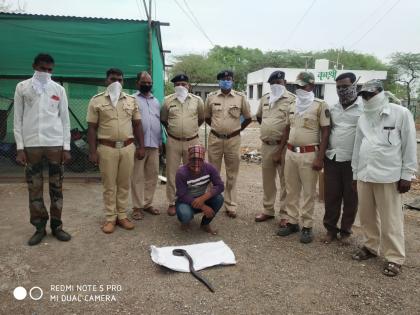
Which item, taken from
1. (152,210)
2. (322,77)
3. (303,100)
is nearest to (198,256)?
(152,210)

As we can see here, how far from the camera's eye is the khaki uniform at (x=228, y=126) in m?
4.91

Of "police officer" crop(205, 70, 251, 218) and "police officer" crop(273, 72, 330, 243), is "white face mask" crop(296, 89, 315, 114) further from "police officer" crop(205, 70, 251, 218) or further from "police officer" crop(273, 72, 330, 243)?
"police officer" crop(205, 70, 251, 218)

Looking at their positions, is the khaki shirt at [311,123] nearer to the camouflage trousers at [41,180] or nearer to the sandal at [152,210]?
the sandal at [152,210]

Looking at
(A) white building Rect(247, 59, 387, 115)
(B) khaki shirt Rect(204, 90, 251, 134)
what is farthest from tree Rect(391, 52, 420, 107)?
(B) khaki shirt Rect(204, 90, 251, 134)

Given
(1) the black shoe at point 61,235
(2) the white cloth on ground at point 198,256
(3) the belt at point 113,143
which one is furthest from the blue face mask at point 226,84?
(1) the black shoe at point 61,235

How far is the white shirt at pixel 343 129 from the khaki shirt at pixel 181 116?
1.81m

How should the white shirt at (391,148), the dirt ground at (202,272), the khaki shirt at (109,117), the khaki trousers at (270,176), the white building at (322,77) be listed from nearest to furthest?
1. the dirt ground at (202,272)
2. the white shirt at (391,148)
3. the khaki shirt at (109,117)
4. the khaki trousers at (270,176)
5. the white building at (322,77)

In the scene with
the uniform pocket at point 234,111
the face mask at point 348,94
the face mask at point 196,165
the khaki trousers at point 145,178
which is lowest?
the khaki trousers at point 145,178

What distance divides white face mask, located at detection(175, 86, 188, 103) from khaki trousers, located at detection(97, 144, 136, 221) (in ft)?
3.12

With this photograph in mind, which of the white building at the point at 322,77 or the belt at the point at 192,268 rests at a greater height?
the white building at the point at 322,77

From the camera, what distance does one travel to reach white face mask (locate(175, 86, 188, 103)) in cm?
492

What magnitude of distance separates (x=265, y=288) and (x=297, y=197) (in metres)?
1.45

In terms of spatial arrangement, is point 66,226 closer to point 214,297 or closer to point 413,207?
point 214,297

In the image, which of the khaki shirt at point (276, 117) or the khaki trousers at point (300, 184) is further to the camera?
the khaki shirt at point (276, 117)
